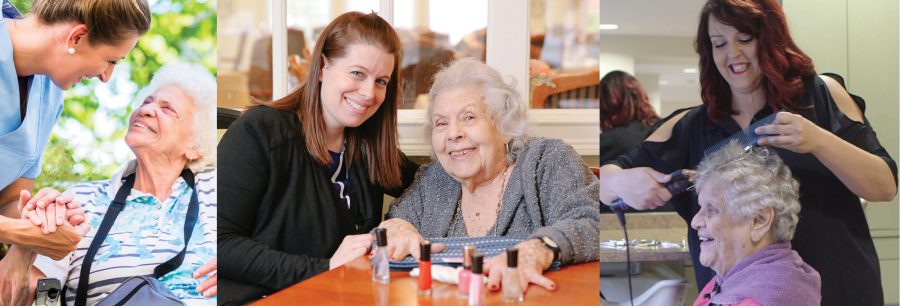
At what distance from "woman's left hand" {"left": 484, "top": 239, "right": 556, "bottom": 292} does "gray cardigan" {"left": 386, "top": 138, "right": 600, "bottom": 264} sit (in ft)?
0.18

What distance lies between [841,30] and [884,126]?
278 mm

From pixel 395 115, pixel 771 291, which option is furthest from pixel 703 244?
pixel 395 115

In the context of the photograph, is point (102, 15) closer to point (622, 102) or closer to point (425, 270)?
point (425, 270)

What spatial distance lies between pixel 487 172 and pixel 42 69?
5.65 ft

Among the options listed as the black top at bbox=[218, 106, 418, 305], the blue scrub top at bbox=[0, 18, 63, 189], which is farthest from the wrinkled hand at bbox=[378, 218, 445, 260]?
the blue scrub top at bbox=[0, 18, 63, 189]

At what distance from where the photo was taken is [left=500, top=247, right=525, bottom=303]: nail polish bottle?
2.44 m

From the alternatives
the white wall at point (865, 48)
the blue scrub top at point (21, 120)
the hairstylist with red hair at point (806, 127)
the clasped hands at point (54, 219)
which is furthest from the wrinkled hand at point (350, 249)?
the white wall at point (865, 48)

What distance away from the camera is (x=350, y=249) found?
2818mm

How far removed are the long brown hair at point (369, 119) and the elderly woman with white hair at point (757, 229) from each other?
1.09 metres

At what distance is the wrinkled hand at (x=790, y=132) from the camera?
7.25 feet

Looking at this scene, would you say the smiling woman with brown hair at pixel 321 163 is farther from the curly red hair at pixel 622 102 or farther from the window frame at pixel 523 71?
the curly red hair at pixel 622 102

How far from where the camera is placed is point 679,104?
229 centimetres

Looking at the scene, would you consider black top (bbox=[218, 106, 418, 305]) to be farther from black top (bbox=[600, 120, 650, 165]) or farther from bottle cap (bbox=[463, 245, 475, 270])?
black top (bbox=[600, 120, 650, 165])

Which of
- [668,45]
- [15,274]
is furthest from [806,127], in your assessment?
[15,274]
